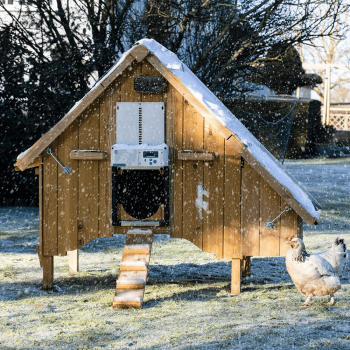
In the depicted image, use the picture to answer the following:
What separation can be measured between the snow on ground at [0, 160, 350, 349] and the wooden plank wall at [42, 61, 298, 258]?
2.01ft

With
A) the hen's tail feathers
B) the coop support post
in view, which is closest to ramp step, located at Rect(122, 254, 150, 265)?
the coop support post

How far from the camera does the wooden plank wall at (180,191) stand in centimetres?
571

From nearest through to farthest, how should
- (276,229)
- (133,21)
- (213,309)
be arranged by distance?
(213,309) < (276,229) < (133,21)

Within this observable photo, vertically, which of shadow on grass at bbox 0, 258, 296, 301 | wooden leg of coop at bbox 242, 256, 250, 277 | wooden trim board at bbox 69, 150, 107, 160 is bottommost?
shadow on grass at bbox 0, 258, 296, 301

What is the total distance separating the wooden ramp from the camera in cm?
520

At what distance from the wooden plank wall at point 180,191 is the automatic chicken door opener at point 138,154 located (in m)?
0.07

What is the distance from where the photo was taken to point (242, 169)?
18.7 feet

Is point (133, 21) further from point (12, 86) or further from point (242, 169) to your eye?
point (242, 169)

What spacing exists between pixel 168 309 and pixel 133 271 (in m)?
0.60

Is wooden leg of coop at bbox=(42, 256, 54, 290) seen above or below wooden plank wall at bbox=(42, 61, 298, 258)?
below

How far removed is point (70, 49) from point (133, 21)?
1.69m

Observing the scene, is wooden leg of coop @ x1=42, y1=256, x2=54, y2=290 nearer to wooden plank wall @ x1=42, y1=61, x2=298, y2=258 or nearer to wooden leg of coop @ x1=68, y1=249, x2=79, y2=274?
wooden plank wall @ x1=42, y1=61, x2=298, y2=258

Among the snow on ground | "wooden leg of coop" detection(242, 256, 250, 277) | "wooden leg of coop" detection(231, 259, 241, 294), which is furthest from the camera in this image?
"wooden leg of coop" detection(242, 256, 250, 277)

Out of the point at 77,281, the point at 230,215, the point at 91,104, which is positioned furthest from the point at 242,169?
the point at 77,281
